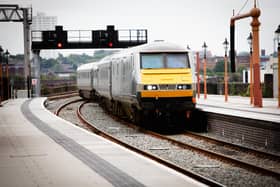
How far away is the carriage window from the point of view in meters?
23.0

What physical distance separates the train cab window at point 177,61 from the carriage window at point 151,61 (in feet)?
0.90

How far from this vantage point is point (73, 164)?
41.5 ft

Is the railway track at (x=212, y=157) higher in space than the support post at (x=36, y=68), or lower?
lower

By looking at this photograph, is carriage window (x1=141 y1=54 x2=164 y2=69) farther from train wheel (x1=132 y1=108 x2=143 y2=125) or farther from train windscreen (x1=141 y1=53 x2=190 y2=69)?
train wheel (x1=132 y1=108 x2=143 y2=125)

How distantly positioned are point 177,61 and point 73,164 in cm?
1123

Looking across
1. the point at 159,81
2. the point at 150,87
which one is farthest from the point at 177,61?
the point at 150,87

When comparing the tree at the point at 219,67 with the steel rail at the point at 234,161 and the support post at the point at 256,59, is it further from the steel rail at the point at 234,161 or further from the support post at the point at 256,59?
the steel rail at the point at 234,161

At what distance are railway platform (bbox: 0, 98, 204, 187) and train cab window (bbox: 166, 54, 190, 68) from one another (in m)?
5.05

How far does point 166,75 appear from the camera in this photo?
22.6 metres

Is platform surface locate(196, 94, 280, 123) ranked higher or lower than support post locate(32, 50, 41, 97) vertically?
lower

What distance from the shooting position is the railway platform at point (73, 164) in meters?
10.4

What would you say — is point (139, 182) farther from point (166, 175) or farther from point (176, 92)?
point (176, 92)

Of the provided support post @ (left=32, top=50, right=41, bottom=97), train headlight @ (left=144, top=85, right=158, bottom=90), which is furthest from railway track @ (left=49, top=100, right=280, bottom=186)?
support post @ (left=32, top=50, right=41, bottom=97)

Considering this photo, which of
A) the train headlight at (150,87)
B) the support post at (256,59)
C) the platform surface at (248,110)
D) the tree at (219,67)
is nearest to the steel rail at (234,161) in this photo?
the platform surface at (248,110)
